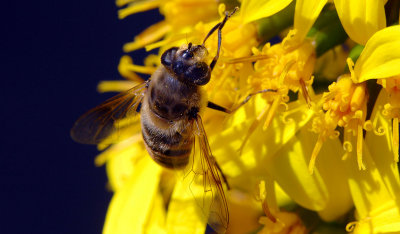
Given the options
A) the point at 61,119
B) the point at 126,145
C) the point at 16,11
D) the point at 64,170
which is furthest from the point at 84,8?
the point at 126,145

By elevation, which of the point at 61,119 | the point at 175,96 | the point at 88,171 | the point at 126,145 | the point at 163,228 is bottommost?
the point at 88,171

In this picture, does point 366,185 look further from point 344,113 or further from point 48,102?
point 48,102

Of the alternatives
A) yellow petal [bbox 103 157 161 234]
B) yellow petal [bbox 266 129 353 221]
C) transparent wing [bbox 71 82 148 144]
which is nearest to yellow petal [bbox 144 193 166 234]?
yellow petal [bbox 103 157 161 234]

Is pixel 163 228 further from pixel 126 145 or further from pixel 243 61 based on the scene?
pixel 243 61

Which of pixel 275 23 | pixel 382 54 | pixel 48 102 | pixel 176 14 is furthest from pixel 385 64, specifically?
pixel 48 102

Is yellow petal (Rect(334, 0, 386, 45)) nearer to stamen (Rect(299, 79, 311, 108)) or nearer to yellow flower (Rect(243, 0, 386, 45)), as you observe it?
yellow flower (Rect(243, 0, 386, 45))

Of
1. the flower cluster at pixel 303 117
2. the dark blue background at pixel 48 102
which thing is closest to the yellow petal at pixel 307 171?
the flower cluster at pixel 303 117
